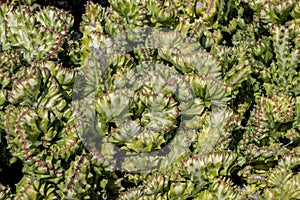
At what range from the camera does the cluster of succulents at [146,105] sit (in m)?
2.50

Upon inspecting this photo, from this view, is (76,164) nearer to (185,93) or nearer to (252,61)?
(185,93)

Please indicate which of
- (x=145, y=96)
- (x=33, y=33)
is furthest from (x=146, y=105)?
(x=33, y=33)

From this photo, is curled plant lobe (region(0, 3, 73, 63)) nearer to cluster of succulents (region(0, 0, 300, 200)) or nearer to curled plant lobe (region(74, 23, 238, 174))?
cluster of succulents (region(0, 0, 300, 200))

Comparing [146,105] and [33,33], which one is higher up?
[33,33]

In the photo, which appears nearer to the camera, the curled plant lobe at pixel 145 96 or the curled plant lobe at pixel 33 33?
the curled plant lobe at pixel 145 96

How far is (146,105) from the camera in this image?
2605mm

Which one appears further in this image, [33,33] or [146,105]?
[33,33]

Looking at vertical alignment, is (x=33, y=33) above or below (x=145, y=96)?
above

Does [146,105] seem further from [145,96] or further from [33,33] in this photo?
[33,33]

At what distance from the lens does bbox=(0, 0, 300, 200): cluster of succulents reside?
250 centimetres

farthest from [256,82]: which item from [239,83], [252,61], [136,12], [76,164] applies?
[76,164]

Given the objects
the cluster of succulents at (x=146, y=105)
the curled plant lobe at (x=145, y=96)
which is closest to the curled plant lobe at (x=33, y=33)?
the cluster of succulents at (x=146, y=105)

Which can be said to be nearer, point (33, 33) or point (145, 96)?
point (145, 96)

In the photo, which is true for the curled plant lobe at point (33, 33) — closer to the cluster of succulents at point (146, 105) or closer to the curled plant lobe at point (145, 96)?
the cluster of succulents at point (146, 105)
